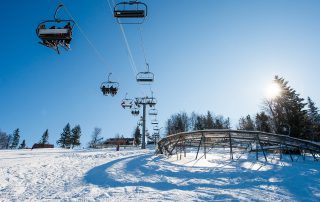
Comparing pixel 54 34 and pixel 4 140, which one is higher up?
pixel 54 34

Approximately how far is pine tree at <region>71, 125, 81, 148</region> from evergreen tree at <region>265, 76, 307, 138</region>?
240 ft

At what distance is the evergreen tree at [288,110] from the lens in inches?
1507

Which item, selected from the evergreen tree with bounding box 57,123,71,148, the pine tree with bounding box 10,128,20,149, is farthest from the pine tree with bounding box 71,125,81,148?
the pine tree with bounding box 10,128,20,149

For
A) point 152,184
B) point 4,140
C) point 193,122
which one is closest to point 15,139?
point 4,140

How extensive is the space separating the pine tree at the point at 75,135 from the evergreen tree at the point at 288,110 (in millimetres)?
73005

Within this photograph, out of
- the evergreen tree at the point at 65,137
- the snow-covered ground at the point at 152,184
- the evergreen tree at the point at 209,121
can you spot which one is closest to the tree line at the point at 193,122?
the evergreen tree at the point at 209,121

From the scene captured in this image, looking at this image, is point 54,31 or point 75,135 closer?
point 54,31

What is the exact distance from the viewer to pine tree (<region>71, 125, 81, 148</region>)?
94.2 meters

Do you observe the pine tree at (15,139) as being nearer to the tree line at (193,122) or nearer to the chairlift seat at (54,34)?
the tree line at (193,122)

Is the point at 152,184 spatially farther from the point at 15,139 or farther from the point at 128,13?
the point at 15,139

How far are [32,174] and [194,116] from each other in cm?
9928

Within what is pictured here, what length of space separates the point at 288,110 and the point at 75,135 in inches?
3101

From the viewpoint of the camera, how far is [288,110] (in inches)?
1652

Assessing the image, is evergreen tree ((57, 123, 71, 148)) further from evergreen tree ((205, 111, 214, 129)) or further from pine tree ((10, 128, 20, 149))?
evergreen tree ((205, 111, 214, 129))
